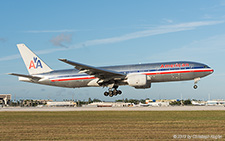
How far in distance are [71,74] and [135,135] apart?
3401cm

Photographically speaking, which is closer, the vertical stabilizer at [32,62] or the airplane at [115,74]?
the airplane at [115,74]

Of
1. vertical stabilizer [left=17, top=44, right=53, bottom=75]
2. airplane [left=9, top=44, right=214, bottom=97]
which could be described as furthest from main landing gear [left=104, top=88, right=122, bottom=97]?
vertical stabilizer [left=17, top=44, right=53, bottom=75]

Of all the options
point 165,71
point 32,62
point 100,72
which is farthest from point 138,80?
point 32,62

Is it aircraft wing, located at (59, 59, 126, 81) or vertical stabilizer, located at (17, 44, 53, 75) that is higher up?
vertical stabilizer, located at (17, 44, 53, 75)

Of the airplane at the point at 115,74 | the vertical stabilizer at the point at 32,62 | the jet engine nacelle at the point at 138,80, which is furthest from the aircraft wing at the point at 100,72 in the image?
the vertical stabilizer at the point at 32,62

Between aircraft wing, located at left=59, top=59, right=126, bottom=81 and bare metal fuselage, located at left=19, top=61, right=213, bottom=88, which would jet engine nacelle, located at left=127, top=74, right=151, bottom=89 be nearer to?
bare metal fuselage, located at left=19, top=61, right=213, bottom=88

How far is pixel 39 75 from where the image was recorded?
173 ft

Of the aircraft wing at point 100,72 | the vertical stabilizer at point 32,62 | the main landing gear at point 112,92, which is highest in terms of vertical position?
the vertical stabilizer at point 32,62

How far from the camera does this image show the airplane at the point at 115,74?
44625 mm

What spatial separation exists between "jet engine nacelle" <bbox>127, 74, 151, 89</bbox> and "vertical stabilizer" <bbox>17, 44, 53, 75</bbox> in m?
15.7

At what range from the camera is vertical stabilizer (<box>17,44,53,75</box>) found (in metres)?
53.6

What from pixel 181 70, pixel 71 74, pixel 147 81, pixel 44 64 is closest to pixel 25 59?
pixel 44 64

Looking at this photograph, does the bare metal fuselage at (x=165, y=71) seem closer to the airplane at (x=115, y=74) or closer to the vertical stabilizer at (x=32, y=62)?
the airplane at (x=115, y=74)

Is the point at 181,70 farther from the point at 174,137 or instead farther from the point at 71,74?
the point at 174,137
